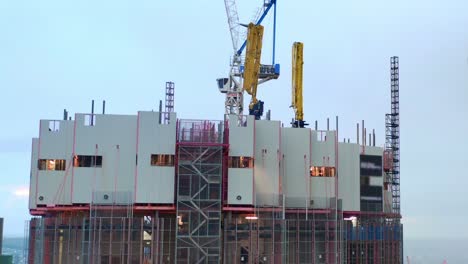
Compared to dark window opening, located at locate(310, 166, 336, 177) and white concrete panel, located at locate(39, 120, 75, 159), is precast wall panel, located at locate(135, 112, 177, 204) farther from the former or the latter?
dark window opening, located at locate(310, 166, 336, 177)

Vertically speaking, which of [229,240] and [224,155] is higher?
[224,155]

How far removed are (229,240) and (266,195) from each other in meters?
7.51

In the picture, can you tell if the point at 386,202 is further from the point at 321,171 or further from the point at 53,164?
the point at 53,164

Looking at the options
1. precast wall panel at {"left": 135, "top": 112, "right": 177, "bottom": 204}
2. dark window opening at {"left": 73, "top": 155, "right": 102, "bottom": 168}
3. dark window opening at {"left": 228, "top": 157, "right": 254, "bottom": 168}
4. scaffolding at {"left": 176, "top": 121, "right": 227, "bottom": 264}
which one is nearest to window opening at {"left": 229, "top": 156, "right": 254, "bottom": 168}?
dark window opening at {"left": 228, "top": 157, "right": 254, "bottom": 168}

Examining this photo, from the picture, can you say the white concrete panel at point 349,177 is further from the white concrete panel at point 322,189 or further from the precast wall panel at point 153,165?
the precast wall panel at point 153,165

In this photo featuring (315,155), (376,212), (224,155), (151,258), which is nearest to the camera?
(151,258)

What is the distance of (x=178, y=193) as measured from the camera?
266ft

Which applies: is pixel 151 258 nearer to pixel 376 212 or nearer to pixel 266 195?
pixel 266 195

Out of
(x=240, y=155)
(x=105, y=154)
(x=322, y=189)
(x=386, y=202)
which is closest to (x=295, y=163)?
(x=322, y=189)

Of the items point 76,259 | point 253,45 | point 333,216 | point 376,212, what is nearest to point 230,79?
point 253,45

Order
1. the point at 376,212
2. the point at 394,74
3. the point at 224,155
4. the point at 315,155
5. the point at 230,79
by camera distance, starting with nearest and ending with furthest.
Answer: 1. the point at 224,155
2. the point at 315,155
3. the point at 376,212
4. the point at 230,79
5. the point at 394,74

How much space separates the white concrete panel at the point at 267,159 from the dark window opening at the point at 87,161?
1961 centimetres

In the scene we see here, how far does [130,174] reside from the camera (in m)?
84.2

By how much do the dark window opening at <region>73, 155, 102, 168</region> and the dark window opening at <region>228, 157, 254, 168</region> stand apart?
16201mm
